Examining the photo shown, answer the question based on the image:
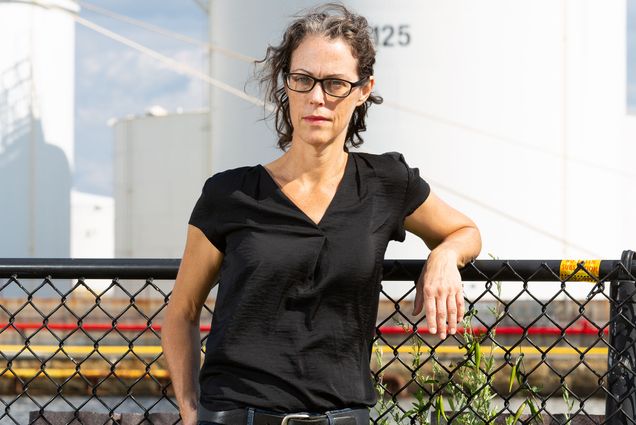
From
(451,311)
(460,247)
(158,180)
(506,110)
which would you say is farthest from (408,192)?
(158,180)

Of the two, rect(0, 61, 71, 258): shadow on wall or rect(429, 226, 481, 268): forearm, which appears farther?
rect(0, 61, 71, 258): shadow on wall

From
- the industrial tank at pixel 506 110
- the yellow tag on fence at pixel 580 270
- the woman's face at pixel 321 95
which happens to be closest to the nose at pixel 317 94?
the woman's face at pixel 321 95

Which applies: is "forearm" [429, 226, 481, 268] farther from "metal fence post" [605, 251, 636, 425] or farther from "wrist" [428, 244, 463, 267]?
"metal fence post" [605, 251, 636, 425]

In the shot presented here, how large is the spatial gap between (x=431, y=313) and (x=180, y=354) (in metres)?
0.58

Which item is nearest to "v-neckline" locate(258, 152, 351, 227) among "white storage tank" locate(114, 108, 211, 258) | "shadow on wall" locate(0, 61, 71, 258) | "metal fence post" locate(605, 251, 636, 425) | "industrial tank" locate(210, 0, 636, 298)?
"metal fence post" locate(605, 251, 636, 425)

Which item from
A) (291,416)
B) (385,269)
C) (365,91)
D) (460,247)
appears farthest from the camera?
(385,269)

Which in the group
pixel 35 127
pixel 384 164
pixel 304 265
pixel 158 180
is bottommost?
pixel 158 180

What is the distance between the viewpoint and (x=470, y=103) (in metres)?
13.5

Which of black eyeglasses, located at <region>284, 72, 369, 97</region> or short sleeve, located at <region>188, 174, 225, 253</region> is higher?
black eyeglasses, located at <region>284, 72, 369, 97</region>

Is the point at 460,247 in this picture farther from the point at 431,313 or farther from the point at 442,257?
the point at 431,313

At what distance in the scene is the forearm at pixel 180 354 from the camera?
2504mm

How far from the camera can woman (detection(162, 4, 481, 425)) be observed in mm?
2285

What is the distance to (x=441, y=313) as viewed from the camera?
7.88ft

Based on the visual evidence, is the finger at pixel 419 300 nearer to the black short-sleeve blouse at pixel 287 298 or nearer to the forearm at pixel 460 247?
the forearm at pixel 460 247
